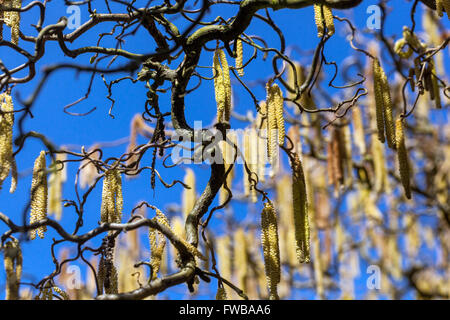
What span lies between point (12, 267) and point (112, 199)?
395mm

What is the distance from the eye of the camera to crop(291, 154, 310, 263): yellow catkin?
2186mm

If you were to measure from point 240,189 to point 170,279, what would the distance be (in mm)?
4269

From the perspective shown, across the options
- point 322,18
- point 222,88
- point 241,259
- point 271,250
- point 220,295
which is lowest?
point 241,259

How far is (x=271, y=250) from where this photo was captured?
2.09m

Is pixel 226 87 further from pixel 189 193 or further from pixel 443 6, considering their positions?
pixel 189 193

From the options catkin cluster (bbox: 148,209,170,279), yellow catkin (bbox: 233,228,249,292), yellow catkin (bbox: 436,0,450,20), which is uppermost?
yellow catkin (bbox: 436,0,450,20)

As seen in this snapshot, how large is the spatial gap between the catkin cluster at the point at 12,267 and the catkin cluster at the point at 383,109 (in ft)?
4.66

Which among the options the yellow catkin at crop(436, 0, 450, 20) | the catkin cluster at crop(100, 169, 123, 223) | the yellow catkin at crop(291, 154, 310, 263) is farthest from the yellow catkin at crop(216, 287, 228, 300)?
the yellow catkin at crop(436, 0, 450, 20)

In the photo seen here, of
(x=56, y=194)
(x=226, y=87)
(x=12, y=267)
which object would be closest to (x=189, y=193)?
(x=56, y=194)

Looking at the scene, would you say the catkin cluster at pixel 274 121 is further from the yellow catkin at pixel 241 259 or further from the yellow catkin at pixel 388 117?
the yellow catkin at pixel 241 259

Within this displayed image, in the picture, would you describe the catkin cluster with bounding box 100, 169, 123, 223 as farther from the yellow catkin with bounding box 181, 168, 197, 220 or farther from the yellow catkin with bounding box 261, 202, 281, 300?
the yellow catkin with bounding box 181, 168, 197, 220

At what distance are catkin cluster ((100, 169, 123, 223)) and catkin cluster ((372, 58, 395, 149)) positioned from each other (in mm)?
1048

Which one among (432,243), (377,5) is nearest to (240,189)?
(432,243)

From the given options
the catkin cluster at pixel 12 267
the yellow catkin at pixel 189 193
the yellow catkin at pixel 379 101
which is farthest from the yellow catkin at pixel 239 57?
the yellow catkin at pixel 189 193
